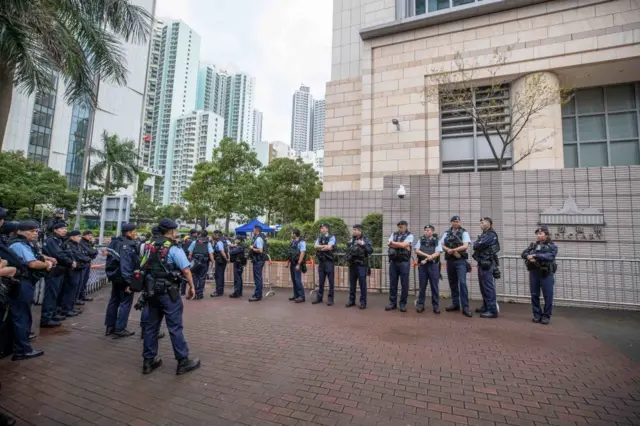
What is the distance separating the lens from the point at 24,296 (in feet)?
14.8

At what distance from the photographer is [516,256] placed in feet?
27.1

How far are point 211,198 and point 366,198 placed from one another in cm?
1596

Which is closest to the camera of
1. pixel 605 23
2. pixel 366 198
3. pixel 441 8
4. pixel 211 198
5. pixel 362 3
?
pixel 605 23

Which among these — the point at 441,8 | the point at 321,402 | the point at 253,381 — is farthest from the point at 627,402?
the point at 441,8

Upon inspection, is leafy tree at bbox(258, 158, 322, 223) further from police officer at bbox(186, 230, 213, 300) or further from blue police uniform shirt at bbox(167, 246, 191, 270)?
blue police uniform shirt at bbox(167, 246, 191, 270)

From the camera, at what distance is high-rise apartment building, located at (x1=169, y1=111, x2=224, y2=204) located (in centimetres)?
10131

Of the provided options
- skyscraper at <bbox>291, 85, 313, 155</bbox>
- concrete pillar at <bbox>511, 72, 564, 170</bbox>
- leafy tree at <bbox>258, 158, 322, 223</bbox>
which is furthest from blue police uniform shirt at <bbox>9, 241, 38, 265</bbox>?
skyscraper at <bbox>291, 85, 313, 155</bbox>

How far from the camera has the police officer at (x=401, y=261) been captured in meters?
Answer: 7.24

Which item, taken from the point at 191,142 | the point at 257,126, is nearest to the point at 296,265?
the point at 191,142

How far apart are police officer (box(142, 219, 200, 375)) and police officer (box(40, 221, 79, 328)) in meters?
3.21

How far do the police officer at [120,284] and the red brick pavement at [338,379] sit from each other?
31cm

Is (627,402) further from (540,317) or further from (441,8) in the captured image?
(441,8)

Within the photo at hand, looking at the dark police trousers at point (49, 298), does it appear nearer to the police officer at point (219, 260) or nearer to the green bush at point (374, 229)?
the police officer at point (219, 260)

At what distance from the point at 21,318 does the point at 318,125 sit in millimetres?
139528
